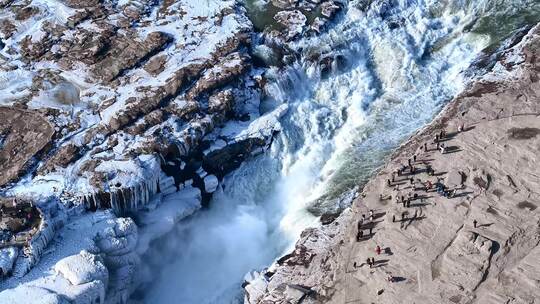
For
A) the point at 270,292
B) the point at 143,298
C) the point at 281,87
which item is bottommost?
the point at 143,298

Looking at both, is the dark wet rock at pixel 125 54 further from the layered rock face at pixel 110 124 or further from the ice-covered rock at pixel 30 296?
the ice-covered rock at pixel 30 296

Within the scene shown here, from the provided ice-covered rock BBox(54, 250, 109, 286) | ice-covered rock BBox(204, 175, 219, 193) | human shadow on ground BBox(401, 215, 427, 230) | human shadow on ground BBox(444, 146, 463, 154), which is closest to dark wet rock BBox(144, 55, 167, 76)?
ice-covered rock BBox(204, 175, 219, 193)

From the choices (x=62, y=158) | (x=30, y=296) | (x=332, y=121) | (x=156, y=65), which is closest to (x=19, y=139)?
(x=62, y=158)

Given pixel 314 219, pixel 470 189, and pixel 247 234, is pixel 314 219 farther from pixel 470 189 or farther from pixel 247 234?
pixel 470 189

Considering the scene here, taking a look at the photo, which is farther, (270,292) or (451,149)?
(451,149)

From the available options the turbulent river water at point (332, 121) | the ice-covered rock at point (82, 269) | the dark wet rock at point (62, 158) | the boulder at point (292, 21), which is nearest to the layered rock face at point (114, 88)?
the dark wet rock at point (62, 158)

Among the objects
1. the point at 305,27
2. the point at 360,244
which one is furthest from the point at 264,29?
the point at 360,244

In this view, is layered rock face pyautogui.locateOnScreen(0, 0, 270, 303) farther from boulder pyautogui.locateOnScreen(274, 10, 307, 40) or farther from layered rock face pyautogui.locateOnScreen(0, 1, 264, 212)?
boulder pyautogui.locateOnScreen(274, 10, 307, 40)
